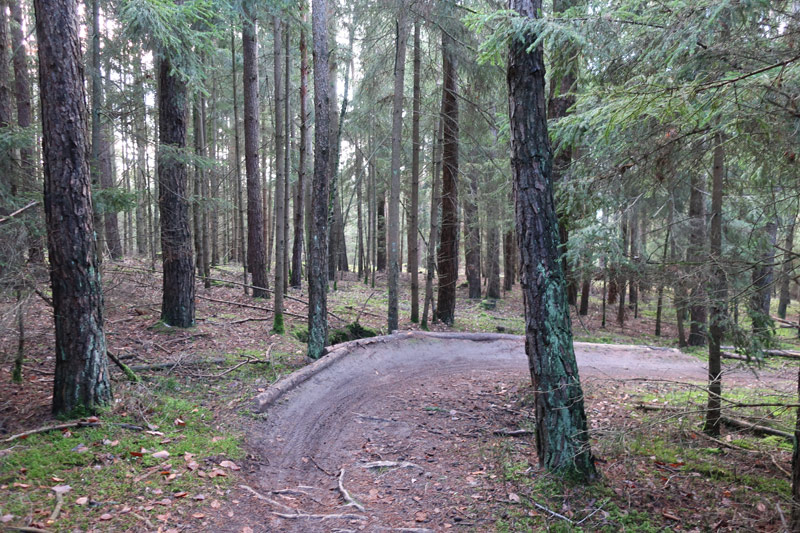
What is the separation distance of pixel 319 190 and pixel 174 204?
132 inches

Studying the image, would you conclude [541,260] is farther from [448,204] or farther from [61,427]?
[448,204]

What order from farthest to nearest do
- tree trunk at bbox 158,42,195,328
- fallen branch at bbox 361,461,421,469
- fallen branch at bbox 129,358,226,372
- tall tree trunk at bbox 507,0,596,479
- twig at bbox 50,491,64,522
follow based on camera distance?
tree trunk at bbox 158,42,195,328
fallen branch at bbox 129,358,226,372
fallen branch at bbox 361,461,421,469
tall tree trunk at bbox 507,0,596,479
twig at bbox 50,491,64,522

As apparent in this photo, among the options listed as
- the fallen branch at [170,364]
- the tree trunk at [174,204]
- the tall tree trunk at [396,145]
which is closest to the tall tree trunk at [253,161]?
the tree trunk at [174,204]

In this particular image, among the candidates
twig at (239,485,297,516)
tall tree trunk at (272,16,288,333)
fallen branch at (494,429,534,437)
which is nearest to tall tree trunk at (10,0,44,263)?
tall tree trunk at (272,16,288,333)

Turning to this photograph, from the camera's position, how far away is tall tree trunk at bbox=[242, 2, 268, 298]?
12977 mm

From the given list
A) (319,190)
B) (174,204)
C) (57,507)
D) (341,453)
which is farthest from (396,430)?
(174,204)

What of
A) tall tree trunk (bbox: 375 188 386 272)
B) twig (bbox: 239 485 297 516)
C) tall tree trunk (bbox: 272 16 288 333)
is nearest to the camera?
twig (bbox: 239 485 297 516)

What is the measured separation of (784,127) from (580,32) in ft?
7.11

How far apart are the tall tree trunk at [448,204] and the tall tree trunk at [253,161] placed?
5613mm

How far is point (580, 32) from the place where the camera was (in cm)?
465

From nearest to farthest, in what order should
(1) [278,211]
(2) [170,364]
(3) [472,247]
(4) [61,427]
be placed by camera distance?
(4) [61,427] → (2) [170,364] → (1) [278,211] → (3) [472,247]

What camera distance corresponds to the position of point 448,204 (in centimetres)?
1341

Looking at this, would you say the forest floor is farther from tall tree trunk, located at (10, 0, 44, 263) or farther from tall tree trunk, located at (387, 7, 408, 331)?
tall tree trunk, located at (387, 7, 408, 331)

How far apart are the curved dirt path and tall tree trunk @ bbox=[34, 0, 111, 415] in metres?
2.22
